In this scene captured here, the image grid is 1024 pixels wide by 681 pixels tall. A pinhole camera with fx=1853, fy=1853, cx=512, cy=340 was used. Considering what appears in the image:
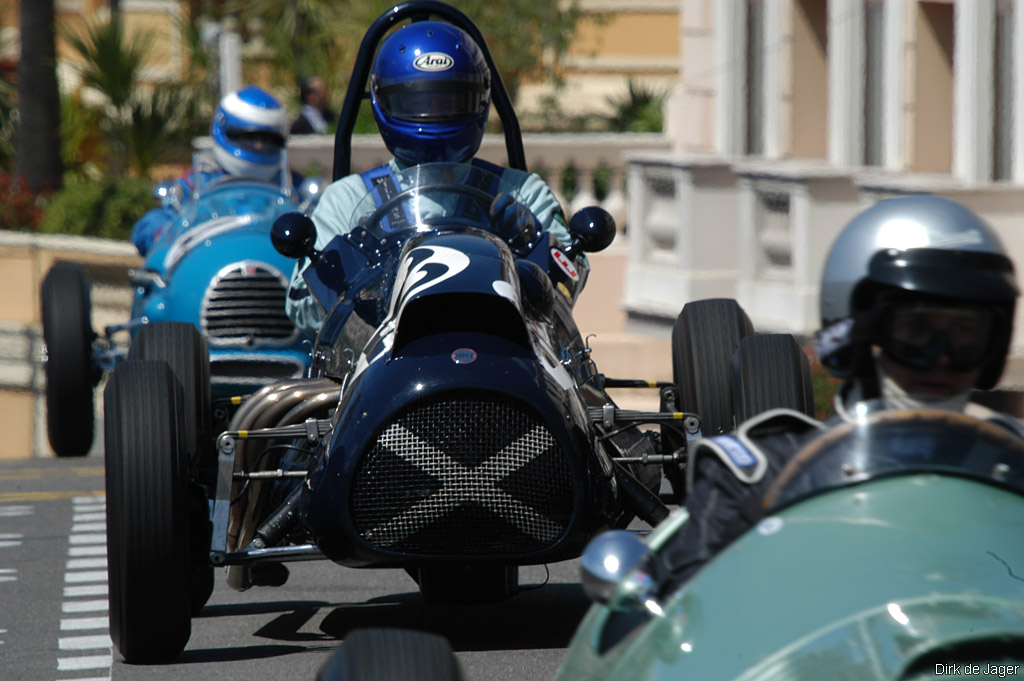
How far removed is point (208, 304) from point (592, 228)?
145 inches

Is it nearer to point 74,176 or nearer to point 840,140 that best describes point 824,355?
point 840,140

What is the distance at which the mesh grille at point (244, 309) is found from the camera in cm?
1004

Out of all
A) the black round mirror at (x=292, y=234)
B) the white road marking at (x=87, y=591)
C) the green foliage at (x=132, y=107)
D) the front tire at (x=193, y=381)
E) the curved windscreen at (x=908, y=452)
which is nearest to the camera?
the curved windscreen at (x=908, y=452)

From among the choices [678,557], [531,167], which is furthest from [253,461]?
[531,167]

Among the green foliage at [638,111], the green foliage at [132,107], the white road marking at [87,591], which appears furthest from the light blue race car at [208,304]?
the green foliage at [638,111]

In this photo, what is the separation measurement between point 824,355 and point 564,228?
405cm

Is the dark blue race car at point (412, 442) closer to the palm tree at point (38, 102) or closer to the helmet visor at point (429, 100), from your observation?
the helmet visor at point (429, 100)

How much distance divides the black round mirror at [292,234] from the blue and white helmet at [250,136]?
191 inches

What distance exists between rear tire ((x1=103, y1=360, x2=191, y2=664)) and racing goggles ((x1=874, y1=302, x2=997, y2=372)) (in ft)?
9.45

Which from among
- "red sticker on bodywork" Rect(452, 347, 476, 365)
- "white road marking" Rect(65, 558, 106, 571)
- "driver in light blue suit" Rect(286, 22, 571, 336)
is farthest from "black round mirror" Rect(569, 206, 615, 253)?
"white road marking" Rect(65, 558, 106, 571)

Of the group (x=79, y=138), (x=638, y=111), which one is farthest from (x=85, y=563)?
(x=79, y=138)

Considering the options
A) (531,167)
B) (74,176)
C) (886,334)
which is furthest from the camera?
(74,176)

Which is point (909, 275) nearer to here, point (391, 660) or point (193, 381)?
point (391, 660)

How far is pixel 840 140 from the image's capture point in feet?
51.4
